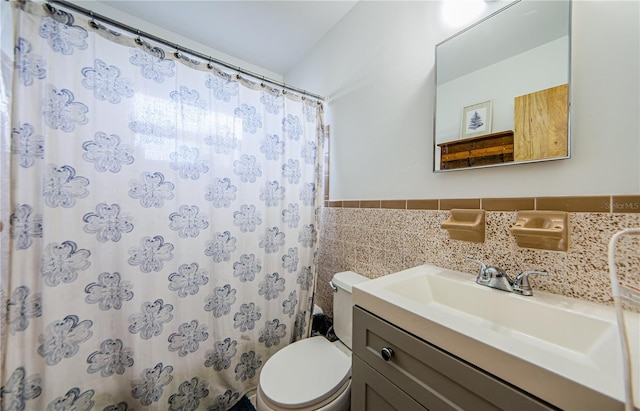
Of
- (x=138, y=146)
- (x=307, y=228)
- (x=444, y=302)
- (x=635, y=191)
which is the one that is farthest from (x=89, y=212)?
(x=635, y=191)

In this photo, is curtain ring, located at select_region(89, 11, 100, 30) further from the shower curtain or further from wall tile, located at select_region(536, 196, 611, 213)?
wall tile, located at select_region(536, 196, 611, 213)

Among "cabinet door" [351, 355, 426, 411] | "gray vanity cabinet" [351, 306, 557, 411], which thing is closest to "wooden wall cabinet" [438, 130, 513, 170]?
"gray vanity cabinet" [351, 306, 557, 411]

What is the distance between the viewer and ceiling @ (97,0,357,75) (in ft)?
4.90

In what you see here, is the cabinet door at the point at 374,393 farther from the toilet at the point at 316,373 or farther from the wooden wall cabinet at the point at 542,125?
the wooden wall cabinet at the point at 542,125

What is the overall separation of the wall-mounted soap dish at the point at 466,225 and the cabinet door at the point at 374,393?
602 millimetres

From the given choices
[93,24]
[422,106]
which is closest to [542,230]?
[422,106]

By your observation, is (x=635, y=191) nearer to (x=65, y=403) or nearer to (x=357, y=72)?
(x=357, y=72)

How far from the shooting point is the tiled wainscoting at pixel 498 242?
66 cm

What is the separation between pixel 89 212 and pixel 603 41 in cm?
197

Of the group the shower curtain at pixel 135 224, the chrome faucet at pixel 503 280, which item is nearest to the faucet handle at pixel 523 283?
the chrome faucet at pixel 503 280

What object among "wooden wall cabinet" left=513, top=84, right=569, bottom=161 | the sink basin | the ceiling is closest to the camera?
the sink basin

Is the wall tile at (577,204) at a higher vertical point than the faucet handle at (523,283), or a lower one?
higher

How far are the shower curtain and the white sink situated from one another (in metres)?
0.89

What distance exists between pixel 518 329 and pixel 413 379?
0.41 m
